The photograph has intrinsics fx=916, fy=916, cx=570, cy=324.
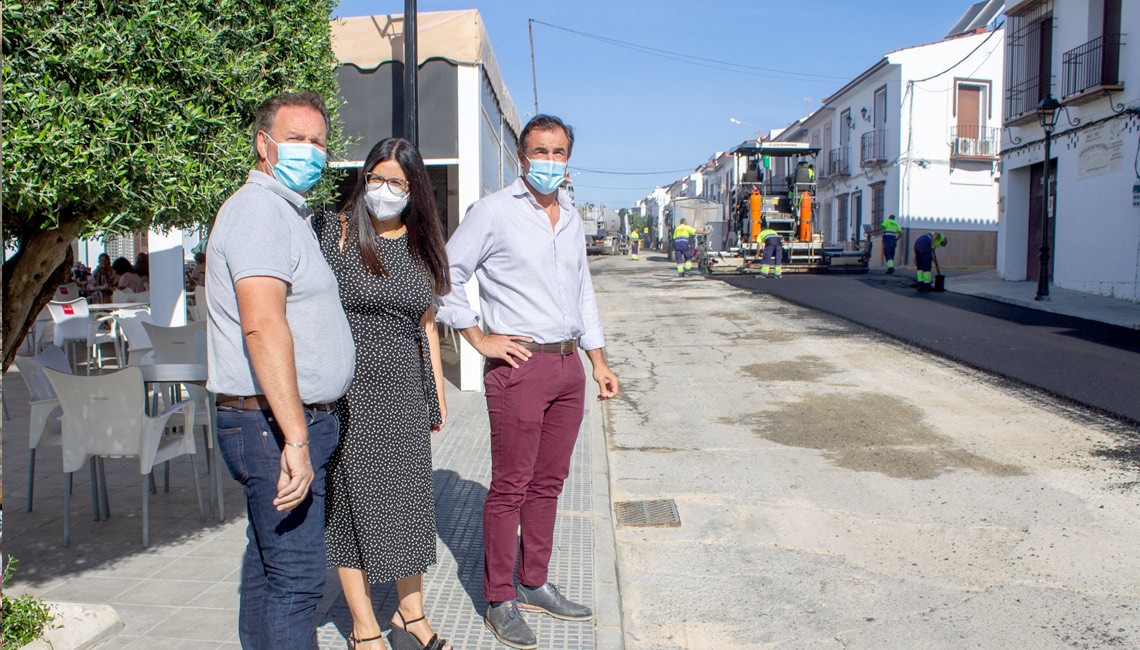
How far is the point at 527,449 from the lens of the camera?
334 centimetres

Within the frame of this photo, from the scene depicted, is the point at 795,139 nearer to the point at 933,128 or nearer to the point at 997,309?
the point at 933,128

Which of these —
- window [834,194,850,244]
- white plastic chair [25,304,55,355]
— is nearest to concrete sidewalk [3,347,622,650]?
white plastic chair [25,304,55,355]

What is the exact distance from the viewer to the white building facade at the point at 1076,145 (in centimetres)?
1662

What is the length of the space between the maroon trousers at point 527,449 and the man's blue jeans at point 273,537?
2.77 feet

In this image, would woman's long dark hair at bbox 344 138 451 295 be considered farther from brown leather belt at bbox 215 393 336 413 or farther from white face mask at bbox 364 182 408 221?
brown leather belt at bbox 215 393 336 413

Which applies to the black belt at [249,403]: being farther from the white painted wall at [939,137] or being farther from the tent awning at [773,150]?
the white painted wall at [939,137]

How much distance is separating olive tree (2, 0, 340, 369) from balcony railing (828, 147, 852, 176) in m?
37.6

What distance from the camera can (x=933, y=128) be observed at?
31.9 meters

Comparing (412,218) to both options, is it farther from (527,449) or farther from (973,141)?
(973,141)

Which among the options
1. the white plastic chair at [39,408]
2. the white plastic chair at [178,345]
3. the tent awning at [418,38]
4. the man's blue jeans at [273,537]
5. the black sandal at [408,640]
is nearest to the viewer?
the man's blue jeans at [273,537]

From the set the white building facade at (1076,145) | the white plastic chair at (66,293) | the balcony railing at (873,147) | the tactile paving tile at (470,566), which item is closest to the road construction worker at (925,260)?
the white building facade at (1076,145)

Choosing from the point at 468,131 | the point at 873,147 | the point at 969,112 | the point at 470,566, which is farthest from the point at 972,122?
the point at 470,566

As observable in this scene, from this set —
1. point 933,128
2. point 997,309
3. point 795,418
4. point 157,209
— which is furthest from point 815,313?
point 933,128

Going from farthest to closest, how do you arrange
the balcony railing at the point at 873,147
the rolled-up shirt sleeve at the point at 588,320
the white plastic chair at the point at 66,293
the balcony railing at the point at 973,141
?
the balcony railing at the point at 873,147, the balcony railing at the point at 973,141, the white plastic chair at the point at 66,293, the rolled-up shirt sleeve at the point at 588,320
